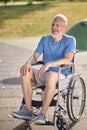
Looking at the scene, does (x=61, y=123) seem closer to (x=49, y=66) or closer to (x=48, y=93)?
(x=48, y=93)

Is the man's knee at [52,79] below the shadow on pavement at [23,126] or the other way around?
the other way around

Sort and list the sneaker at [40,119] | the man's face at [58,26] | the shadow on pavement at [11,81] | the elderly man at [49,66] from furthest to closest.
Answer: the shadow on pavement at [11,81]
the man's face at [58,26]
the elderly man at [49,66]
the sneaker at [40,119]

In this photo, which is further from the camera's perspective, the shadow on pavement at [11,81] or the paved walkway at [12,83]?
the shadow on pavement at [11,81]

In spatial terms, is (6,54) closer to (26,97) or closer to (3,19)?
(26,97)

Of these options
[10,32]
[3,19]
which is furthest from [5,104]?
[3,19]

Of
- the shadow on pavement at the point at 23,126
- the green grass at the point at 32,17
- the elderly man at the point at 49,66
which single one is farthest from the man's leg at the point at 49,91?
the green grass at the point at 32,17

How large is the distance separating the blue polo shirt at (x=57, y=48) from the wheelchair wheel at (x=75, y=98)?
230 mm

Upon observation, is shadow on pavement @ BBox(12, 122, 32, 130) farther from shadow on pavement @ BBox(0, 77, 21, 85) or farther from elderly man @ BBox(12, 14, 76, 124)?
shadow on pavement @ BBox(0, 77, 21, 85)

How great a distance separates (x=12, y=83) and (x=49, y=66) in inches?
114

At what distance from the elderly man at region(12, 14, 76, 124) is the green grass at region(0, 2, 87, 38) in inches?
498

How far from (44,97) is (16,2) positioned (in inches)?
1014

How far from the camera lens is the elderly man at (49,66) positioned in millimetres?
5391

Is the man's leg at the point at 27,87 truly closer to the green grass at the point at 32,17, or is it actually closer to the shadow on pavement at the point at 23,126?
the shadow on pavement at the point at 23,126

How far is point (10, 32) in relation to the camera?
62.6 ft
